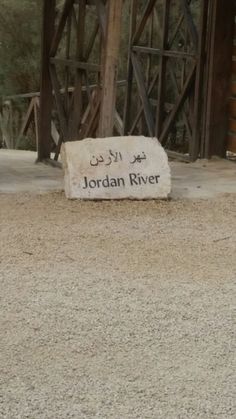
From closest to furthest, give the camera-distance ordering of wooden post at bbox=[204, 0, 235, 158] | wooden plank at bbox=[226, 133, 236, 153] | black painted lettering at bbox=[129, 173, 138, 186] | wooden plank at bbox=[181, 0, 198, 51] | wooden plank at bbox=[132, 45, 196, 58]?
black painted lettering at bbox=[129, 173, 138, 186] < wooden post at bbox=[204, 0, 235, 158] < wooden plank at bbox=[226, 133, 236, 153] < wooden plank at bbox=[181, 0, 198, 51] < wooden plank at bbox=[132, 45, 196, 58]

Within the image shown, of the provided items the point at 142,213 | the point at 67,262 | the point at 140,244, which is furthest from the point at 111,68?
the point at 67,262

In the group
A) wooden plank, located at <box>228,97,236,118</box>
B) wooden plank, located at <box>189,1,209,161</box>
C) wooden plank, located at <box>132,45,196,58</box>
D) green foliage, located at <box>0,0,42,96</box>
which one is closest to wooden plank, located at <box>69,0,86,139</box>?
wooden plank, located at <box>132,45,196,58</box>

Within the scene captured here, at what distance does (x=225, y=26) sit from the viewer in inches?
477

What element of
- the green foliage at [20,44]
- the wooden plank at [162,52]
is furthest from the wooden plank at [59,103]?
the green foliage at [20,44]

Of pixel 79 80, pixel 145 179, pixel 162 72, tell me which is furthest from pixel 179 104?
pixel 145 179

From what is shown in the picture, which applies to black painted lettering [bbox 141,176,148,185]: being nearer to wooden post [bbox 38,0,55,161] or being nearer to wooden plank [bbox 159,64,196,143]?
wooden plank [bbox 159,64,196,143]

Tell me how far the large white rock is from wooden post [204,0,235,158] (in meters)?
3.64

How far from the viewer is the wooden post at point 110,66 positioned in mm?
9500

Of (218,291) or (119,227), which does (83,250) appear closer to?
(119,227)

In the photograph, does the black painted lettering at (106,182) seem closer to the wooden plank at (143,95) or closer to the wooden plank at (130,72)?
the wooden plank at (143,95)

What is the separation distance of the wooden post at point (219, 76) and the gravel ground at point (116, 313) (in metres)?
4.18

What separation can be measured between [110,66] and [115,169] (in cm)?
135

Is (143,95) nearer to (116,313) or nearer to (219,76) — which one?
(219,76)

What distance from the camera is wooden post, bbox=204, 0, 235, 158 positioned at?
12070mm
